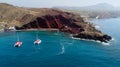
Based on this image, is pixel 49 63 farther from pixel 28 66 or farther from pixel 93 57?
pixel 93 57

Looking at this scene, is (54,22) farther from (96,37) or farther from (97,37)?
(97,37)

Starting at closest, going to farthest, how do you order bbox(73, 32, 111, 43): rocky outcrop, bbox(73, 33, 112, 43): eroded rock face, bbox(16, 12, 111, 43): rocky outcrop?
bbox(73, 33, 112, 43): eroded rock face < bbox(73, 32, 111, 43): rocky outcrop < bbox(16, 12, 111, 43): rocky outcrop

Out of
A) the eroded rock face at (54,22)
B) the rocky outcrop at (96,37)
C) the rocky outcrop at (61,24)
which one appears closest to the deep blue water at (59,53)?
the rocky outcrop at (96,37)

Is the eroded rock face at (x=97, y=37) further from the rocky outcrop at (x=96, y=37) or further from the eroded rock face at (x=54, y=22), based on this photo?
the eroded rock face at (x=54, y=22)

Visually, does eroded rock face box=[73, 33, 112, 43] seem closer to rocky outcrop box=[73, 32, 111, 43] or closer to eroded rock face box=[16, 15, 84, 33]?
rocky outcrop box=[73, 32, 111, 43]

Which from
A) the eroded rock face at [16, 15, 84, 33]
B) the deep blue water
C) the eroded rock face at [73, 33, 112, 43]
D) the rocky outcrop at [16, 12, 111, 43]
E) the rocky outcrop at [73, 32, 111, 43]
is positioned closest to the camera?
the deep blue water

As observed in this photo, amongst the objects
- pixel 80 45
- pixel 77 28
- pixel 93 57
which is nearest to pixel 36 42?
pixel 80 45

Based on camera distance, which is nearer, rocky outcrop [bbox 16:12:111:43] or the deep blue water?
the deep blue water

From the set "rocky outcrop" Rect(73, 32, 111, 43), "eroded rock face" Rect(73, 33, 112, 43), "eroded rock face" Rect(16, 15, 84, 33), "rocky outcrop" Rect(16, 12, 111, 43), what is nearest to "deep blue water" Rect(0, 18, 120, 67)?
"eroded rock face" Rect(73, 33, 112, 43)
